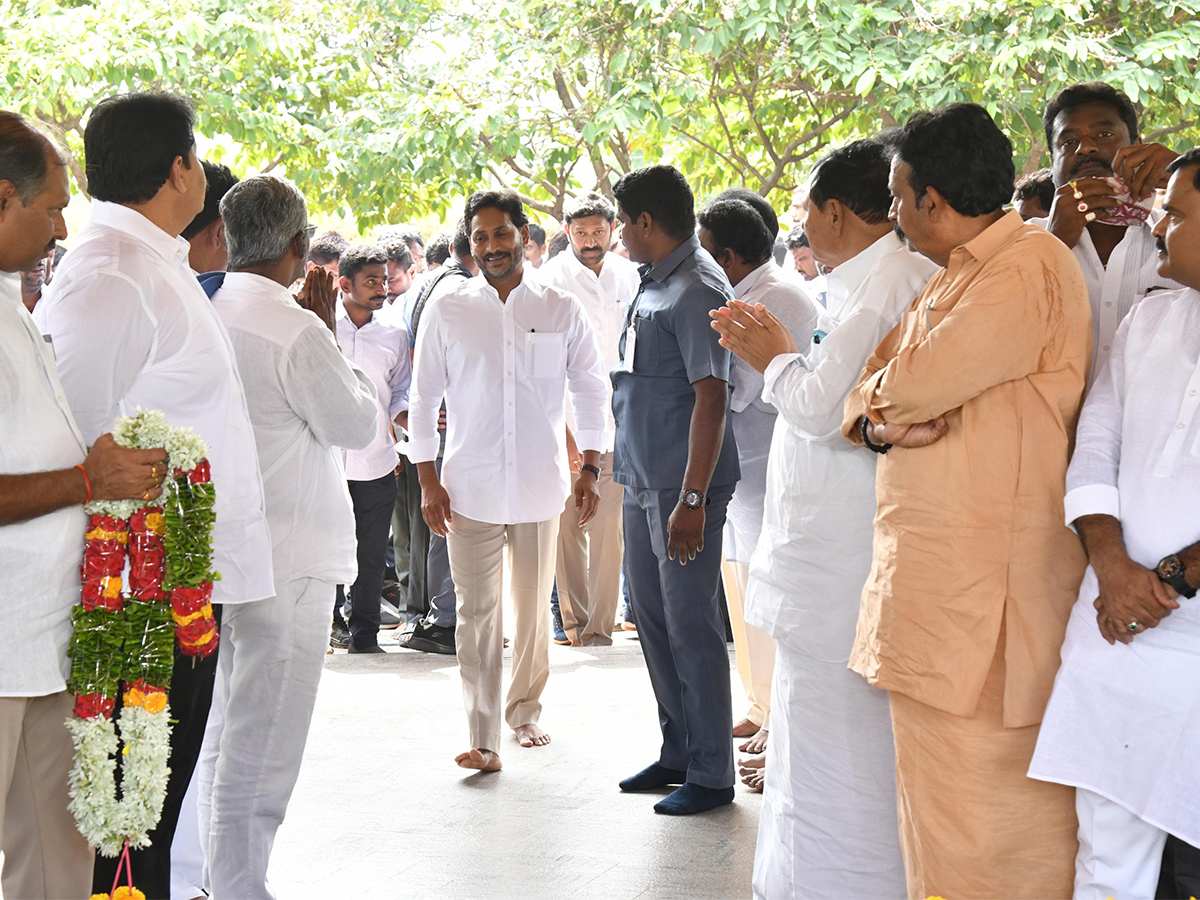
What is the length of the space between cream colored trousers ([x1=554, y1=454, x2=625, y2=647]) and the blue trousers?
2.28 m

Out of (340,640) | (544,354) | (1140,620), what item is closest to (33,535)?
(1140,620)

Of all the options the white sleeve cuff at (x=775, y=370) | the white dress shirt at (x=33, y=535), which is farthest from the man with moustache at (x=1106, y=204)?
the white dress shirt at (x=33, y=535)

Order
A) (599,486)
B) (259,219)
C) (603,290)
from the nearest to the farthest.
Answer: (259,219) < (599,486) < (603,290)

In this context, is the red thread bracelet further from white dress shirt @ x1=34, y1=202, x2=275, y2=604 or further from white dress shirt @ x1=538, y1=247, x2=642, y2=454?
white dress shirt @ x1=538, y1=247, x2=642, y2=454

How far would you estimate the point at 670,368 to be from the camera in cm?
390

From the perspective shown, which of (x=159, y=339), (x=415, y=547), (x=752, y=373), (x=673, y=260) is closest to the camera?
(x=159, y=339)

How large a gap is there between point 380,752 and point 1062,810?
277 centimetres

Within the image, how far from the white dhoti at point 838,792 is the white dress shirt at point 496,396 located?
1.74 meters

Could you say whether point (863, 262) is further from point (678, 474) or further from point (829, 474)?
point (678, 474)

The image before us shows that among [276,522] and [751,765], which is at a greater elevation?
[276,522]

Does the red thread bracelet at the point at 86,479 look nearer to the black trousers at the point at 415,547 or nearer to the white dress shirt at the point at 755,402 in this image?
the white dress shirt at the point at 755,402

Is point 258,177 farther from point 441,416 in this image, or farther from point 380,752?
point 441,416

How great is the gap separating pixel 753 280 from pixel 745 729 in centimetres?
170

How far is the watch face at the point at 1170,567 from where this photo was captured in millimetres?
2217
